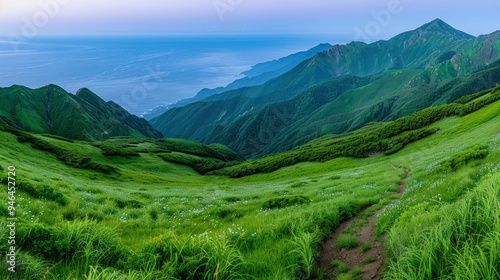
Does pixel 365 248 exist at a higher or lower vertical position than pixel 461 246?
lower

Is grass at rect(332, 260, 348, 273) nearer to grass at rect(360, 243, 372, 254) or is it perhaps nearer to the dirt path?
the dirt path

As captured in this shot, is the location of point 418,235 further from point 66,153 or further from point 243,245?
point 66,153

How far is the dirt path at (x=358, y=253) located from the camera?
27.1 ft

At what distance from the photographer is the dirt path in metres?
8.26

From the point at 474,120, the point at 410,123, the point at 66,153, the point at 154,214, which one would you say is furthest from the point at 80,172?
the point at 410,123

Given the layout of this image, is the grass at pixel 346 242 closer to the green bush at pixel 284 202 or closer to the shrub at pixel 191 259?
the shrub at pixel 191 259

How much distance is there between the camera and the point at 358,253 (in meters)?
9.62

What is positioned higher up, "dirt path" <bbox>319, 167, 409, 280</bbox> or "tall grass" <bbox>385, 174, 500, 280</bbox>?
"tall grass" <bbox>385, 174, 500, 280</bbox>

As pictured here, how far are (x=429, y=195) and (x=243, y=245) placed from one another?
27.4 feet

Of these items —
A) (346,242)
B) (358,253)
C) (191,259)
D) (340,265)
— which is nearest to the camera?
(191,259)

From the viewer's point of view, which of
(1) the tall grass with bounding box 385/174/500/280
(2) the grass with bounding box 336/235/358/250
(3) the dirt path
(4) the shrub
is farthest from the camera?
(2) the grass with bounding box 336/235/358/250

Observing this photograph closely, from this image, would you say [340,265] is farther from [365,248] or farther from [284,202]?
[284,202]

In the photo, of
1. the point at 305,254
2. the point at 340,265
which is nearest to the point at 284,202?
the point at 340,265

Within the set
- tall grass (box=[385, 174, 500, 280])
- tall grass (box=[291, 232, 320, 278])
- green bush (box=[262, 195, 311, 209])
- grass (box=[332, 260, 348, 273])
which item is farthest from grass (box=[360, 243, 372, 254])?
green bush (box=[262, 195, 311, 209])
